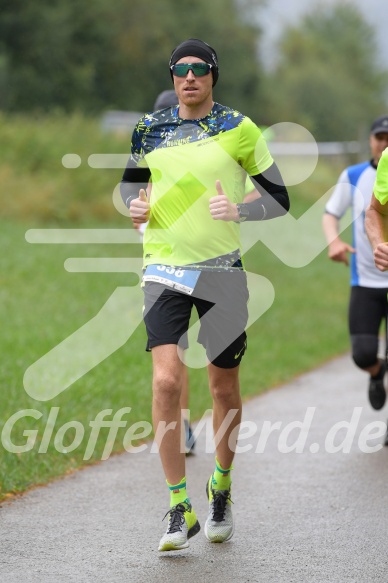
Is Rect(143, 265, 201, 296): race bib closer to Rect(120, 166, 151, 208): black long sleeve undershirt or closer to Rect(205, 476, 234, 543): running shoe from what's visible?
Rect(120, 166, 151, 208): black long sleeve undershirt

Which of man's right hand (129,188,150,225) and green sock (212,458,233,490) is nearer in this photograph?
man's right hand (129,188,150,225)

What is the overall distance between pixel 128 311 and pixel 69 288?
1995 millimetres

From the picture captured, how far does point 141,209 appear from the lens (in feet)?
18.1

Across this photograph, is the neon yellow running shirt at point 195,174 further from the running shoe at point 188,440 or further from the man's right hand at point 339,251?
the man's right hand at point 339,251

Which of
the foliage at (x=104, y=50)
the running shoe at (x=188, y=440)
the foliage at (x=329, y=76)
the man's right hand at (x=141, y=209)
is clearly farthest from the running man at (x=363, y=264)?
the foliage at (x=329, y=76)

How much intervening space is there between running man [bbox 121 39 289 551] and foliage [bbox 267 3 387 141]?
71695 mm

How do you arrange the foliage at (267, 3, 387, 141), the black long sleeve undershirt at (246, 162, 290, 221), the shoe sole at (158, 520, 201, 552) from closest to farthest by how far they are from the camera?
the shoe sole at (158, 520, 201, 552) → the black long sleeve undershirt at (246, 162, 290, 221) → the foliage at (267, 3, 387, 141)

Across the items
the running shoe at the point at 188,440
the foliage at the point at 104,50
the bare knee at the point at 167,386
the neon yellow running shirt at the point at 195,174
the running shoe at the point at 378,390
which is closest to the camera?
the bare knee at the point at 167,386

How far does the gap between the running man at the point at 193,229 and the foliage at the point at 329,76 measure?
71.7 meters

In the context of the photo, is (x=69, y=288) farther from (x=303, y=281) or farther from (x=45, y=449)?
(x=45, y=449)

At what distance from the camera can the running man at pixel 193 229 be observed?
18.0 ft

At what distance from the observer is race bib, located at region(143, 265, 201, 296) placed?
18.2 ft

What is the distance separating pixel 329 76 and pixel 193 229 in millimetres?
100159

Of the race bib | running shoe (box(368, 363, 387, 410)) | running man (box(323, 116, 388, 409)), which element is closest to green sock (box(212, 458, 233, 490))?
the race bib
